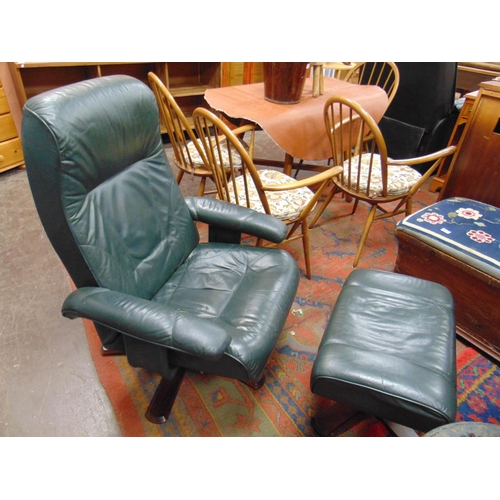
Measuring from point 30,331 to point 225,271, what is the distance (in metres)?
1.03

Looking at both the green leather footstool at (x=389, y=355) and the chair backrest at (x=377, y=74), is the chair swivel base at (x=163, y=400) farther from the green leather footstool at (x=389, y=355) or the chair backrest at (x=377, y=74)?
the chair backrest at (x=377, y=74)

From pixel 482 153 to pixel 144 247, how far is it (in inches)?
73.5

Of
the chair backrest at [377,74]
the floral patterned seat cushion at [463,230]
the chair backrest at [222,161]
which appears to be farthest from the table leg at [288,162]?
the chair backrest at [377,74]

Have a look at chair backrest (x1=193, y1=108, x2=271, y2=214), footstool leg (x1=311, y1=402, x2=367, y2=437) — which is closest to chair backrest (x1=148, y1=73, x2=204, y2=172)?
chair backrest (x1=193, y1=108, x2=271, y2=214)

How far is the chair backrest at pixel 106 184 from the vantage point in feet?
3.10

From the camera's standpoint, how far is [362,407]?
1049 millimetres

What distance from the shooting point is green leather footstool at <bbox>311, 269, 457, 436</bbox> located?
979 millimetres

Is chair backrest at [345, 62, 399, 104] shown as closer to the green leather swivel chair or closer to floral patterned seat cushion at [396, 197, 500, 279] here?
floral patterned seat cushion at [396, 197, 500, 279]

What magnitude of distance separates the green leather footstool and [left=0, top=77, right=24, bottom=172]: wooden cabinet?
114 inches

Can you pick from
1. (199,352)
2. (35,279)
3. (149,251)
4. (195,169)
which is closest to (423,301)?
(199,352)

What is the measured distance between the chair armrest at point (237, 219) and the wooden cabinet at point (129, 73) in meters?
2.22

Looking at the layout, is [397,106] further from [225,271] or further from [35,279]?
[35,279]

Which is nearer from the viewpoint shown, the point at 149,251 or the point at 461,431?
the point at 461,431
